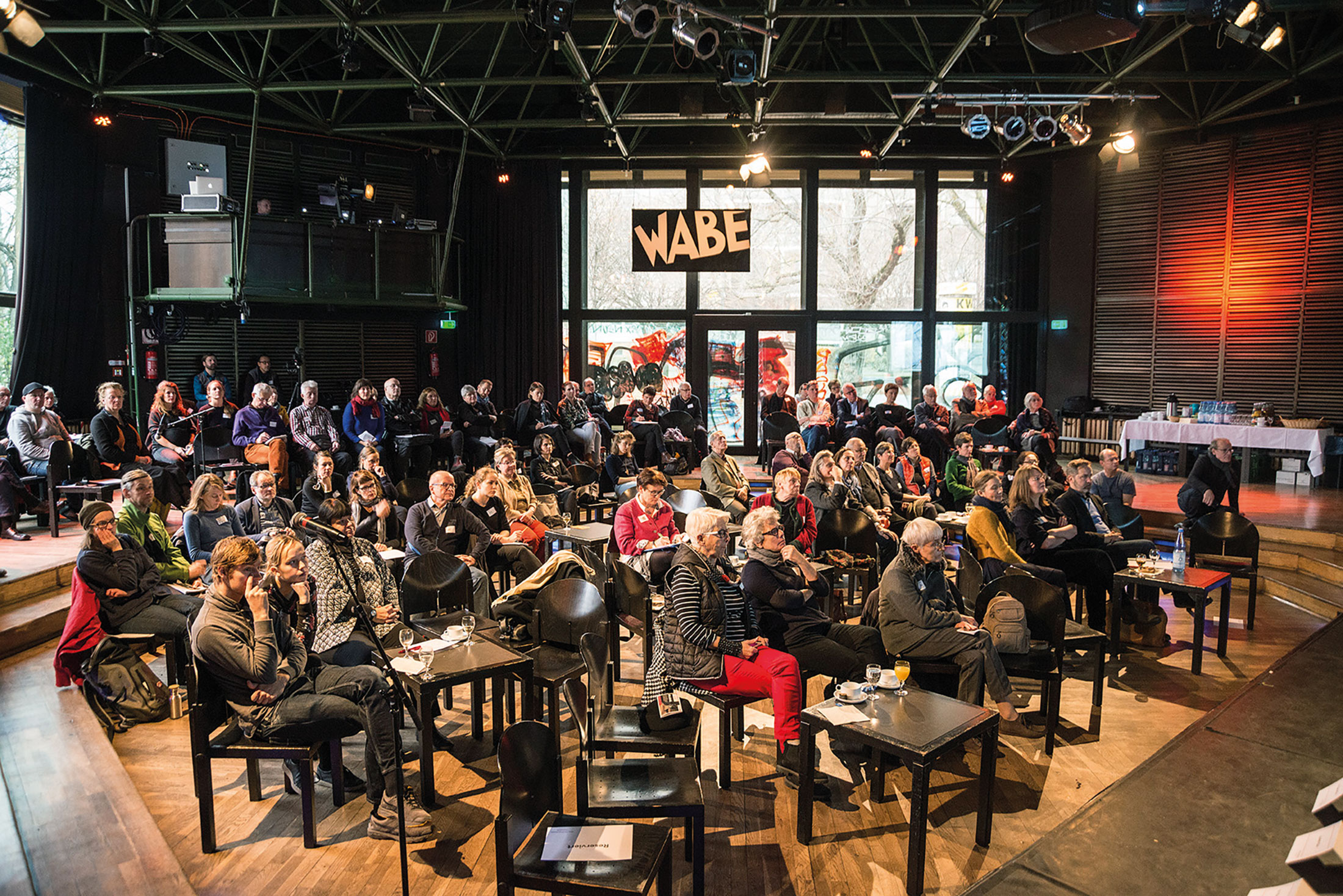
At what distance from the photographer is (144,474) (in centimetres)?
555

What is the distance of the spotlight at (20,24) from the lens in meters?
5.78

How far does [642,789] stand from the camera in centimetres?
318

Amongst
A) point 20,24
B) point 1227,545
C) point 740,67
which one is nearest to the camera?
point 20,24

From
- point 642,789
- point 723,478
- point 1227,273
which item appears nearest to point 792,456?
point 723,478

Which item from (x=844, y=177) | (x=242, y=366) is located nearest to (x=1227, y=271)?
(x=844, y=177)

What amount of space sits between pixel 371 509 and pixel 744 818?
3926 millimetres

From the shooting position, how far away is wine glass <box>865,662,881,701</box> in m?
3.66

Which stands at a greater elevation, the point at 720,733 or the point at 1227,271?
the point at 1227,271

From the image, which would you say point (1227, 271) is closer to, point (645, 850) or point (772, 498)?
point (772, 498)

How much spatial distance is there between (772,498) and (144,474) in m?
4.49

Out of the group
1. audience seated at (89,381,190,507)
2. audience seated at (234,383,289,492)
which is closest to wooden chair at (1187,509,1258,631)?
audience seated at (234,383,289,492)

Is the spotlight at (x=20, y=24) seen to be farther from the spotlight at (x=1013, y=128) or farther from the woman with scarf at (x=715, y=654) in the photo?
the spotlight at (x=1013, y=128)

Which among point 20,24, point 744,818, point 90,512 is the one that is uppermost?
point 20,24

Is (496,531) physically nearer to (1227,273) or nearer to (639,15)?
(639,15)
